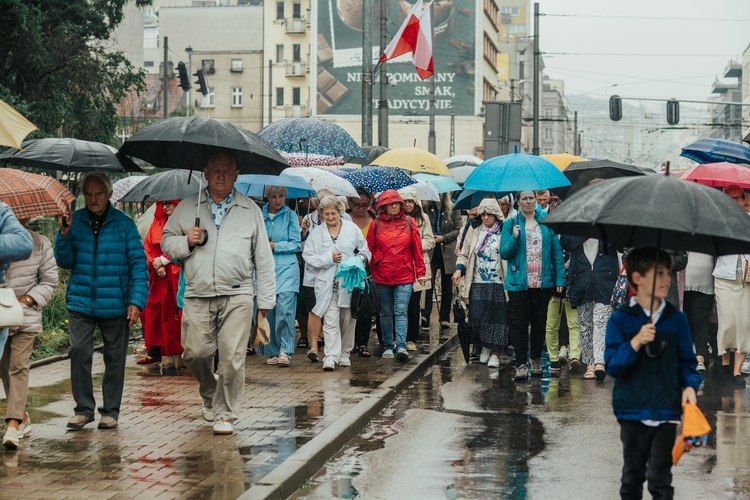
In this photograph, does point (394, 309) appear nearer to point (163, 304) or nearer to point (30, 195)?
point (163, 304)

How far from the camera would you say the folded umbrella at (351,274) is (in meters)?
13.0

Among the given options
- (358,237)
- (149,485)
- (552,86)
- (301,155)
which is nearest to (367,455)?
(149,485)

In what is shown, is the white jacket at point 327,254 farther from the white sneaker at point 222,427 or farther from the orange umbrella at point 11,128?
the orange umbrella at point 11,128

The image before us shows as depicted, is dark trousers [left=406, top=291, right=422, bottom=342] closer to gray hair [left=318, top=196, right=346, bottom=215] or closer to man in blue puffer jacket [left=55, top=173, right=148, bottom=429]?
gray hair [left=318, top=196, right=346, bottom=215]

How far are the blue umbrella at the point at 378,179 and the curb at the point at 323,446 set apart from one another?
9.20ft

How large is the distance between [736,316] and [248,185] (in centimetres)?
546

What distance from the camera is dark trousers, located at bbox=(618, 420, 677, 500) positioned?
6043mm

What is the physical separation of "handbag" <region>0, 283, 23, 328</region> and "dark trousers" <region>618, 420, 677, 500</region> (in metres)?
3.63

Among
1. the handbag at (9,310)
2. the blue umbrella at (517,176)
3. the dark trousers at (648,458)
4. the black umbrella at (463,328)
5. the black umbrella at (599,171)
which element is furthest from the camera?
the black umbrella at (599,171)

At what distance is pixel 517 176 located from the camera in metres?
12.7

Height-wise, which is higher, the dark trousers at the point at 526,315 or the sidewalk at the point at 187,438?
the dark trousers at the point at 526,315

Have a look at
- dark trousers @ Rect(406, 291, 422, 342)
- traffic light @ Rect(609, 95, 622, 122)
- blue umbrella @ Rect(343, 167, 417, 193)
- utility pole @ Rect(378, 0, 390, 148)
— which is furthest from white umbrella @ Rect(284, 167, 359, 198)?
traffic light @ Rect(609, 95, 622, 122)

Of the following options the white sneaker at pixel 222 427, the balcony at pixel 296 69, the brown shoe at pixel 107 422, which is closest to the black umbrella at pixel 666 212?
the white sneaker at pixel 222 427

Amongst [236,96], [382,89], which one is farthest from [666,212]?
[236,96]
